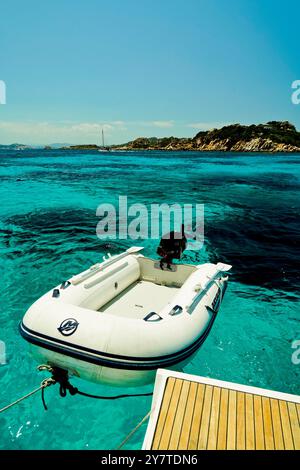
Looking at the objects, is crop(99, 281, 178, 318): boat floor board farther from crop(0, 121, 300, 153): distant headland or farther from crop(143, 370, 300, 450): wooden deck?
crop(0, 121, 300, 153): distant headland

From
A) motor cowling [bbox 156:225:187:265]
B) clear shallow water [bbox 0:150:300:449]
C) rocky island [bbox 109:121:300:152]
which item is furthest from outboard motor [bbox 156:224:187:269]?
rocky island [bbox 109:121:300:152]

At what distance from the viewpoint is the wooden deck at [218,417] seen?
126 inches

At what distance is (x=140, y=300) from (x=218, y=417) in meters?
3.62

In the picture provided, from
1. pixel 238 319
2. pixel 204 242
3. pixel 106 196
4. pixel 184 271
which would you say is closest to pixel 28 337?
pixel 184 271

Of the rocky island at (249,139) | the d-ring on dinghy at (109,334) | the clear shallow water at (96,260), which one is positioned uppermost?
the rocky island at (249,139)

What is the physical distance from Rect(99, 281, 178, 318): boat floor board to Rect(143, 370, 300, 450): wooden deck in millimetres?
2453

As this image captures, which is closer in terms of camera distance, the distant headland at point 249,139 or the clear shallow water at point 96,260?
the clear shallow water at point 96,260

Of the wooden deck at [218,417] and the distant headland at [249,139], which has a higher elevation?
the distant headland at [249,139]

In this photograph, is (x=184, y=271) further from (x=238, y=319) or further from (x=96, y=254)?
(x=96, y=254)

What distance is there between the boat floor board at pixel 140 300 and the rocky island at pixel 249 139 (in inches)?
4316

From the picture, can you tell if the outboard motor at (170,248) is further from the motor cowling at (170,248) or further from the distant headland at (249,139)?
the distant headland at (249,139)

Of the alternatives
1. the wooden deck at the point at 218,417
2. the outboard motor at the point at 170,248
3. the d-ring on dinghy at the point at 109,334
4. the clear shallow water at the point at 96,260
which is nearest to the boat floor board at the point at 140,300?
the d-ring on dinghy at the point at 109,334

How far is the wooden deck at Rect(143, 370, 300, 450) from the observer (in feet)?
10.5
